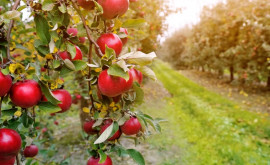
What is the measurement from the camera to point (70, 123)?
5.90m

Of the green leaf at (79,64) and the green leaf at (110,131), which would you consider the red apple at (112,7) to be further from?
the green leaf at (110,131)

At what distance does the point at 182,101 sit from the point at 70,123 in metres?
4.19

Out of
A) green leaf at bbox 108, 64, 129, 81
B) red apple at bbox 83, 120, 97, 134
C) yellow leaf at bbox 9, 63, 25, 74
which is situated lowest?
red apple at bbox 83, 120, 97, 134

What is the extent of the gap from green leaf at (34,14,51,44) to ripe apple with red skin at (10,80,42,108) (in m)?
0.14

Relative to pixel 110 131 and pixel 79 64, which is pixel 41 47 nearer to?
pixel 79 64

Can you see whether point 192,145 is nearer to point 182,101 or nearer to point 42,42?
point 182,101

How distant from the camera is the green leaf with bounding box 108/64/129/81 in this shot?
637mm

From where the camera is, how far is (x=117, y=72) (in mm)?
650

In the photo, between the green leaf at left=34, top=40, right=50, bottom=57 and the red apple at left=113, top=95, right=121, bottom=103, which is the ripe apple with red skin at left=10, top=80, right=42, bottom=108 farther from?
the red apple at left=113, top=95, right=121, bottom=103

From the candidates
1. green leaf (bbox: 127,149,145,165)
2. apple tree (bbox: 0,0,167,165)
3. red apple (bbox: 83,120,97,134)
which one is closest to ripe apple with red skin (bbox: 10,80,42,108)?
apple tree (bbox: 0,0,167,165)

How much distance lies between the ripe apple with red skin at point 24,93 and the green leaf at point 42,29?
0.47ft

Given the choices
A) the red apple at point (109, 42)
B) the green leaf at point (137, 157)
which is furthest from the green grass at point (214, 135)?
the red apple at point (109, 42)

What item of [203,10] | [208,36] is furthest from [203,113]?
[203,10]

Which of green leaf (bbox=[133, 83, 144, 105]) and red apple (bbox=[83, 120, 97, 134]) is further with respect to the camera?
red apple (bbox=[83, 120, 97, 134])
